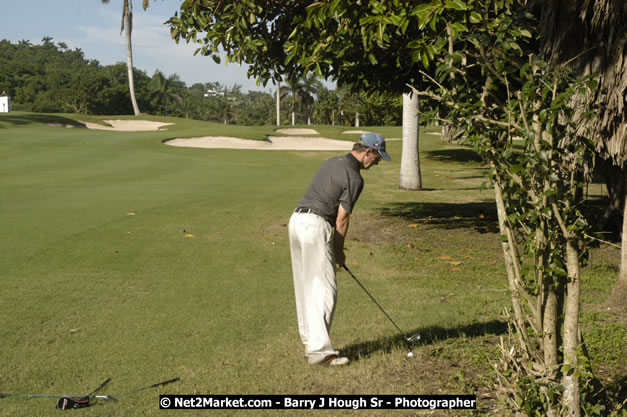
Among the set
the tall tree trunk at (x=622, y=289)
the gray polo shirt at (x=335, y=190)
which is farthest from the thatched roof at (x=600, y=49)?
the gray polo shirt at (x=335, y=190)

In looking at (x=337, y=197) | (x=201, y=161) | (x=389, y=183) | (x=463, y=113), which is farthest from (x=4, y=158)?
(x=463, y=113)

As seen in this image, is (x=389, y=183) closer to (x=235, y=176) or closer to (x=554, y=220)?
(x=235, y=176)

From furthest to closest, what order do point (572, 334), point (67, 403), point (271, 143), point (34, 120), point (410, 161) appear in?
point (34, 120) → point (271, 143) → point (410, 161) → point (67, 403) → point (572, 334)

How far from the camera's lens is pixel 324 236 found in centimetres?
588

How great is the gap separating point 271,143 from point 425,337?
37.2 meters

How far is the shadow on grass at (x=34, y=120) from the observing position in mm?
45400

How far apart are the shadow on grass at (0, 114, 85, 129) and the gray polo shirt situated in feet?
139

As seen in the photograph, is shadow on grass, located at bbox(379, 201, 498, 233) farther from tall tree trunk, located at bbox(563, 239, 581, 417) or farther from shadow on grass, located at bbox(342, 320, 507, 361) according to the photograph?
tall tree trunk, located at bbox(563, 239, 581, 417)

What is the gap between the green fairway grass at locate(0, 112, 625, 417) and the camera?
5.53 metres

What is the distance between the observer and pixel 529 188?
159 inches

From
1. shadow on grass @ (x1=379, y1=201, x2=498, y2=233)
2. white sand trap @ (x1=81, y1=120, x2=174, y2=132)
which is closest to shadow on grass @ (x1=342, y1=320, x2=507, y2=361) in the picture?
shadow on grass @ (x1=379, y1=201, x2=498, y2=233)

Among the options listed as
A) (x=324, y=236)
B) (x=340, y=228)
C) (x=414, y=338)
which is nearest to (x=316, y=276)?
(x=324, y=236)

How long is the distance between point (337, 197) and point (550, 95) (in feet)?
6.99

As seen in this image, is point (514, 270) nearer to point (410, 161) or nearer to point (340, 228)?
point (340, 228)
